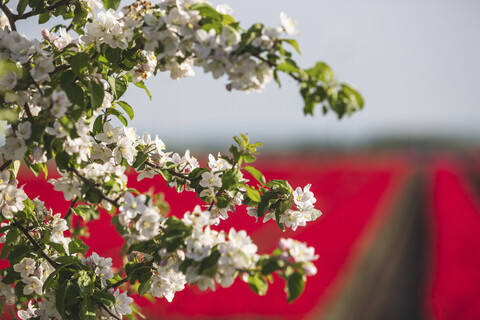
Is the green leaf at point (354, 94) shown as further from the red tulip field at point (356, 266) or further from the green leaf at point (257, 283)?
the red tulip field at point (356, 266)

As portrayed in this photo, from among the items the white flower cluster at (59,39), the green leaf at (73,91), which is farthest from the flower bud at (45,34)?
the green leaf at (73,91)

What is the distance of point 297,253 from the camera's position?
43.1 inches

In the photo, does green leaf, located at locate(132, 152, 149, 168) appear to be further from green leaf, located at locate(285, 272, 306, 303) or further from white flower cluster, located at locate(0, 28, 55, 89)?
green leaf, located at locate(285, 272, 306, 303)

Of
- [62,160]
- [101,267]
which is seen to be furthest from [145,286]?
[62,160]

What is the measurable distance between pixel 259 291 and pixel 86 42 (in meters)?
0.93

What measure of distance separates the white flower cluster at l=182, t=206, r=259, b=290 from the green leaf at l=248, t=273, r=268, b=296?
28 mm

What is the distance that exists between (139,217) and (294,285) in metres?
0.42

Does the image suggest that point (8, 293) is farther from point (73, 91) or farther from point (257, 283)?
point (257, 283)

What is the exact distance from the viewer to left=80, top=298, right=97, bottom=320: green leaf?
1.32m

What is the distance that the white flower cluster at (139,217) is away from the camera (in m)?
1.14

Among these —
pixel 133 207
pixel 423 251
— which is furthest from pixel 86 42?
pixel 423 251

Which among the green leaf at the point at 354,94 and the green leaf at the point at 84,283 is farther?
the green leaf at the point at 84,283

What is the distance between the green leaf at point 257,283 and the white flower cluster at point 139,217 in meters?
0.27

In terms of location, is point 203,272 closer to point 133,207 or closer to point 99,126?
point 133,207
